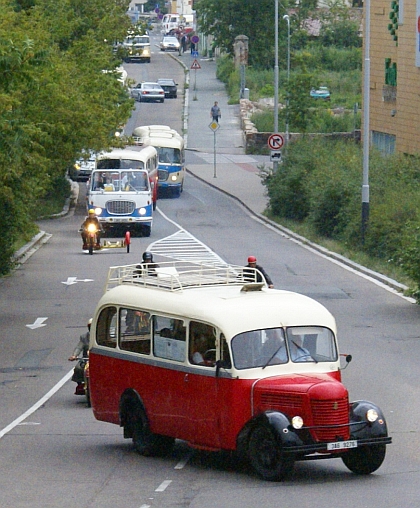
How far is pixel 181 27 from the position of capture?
12162 cm

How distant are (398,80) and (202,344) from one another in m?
39.4

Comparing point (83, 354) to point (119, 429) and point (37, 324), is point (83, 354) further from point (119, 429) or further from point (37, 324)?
point (37, 324)

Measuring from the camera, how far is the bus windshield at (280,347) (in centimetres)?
1151

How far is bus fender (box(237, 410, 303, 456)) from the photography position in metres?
10.8

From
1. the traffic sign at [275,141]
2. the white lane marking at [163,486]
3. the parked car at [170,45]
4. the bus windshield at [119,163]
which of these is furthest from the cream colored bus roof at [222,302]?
the parked car at [170,45]

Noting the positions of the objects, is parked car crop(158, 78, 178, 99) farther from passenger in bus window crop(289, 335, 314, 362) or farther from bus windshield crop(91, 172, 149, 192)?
passenger in bus window crop(289, 335, 314, 362)

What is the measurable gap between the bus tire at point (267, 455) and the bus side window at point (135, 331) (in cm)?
204

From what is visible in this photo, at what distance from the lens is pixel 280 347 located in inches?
458

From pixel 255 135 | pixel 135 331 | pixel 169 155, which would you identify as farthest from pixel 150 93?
pixel 135 331

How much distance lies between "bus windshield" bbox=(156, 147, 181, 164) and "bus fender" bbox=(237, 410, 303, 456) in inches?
1711

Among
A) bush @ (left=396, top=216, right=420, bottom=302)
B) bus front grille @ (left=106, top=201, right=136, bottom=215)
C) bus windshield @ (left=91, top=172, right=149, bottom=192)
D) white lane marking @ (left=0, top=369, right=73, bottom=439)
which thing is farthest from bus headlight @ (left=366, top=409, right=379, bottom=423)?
bus windshield @ (left=91, top=172, right=149, bottom=192)

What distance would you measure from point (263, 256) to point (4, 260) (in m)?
8.16

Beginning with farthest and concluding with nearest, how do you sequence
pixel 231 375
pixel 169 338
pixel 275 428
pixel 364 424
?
pixel 169 338
pixel 231 375
pixel 364 424
pixel 275 428

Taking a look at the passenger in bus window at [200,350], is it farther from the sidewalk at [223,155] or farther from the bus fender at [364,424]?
the sidewalk at [223,155]
